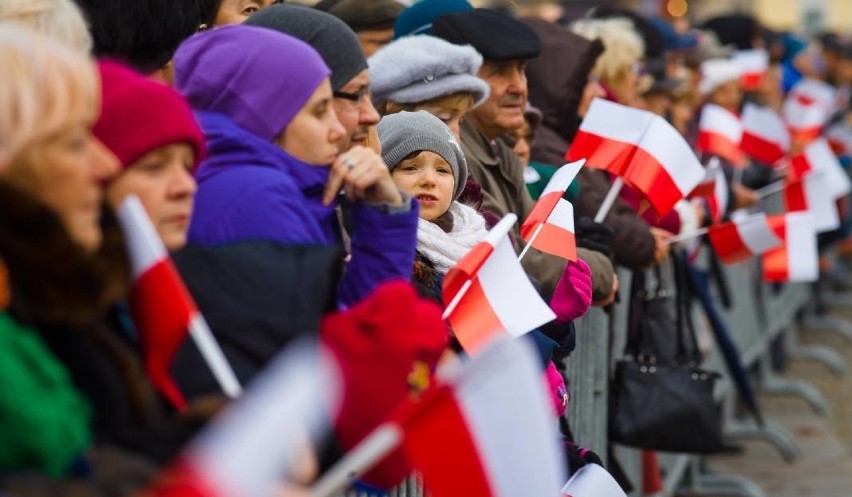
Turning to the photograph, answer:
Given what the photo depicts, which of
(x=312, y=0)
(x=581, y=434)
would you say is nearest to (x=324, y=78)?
(x=581, y=434)

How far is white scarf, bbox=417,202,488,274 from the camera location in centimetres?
477

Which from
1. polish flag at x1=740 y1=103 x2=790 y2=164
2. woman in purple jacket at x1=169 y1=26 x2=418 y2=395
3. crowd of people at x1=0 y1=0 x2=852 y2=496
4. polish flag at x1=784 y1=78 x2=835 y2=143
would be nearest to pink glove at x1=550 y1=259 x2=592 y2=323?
crowd of people at x1=0 y1=0 x2=852 y2=496

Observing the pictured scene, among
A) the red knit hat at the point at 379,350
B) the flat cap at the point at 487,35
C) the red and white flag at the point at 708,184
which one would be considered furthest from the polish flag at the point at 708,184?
the red knit hat at the point at 379,350

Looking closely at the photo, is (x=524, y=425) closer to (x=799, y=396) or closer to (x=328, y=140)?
(x=328, y=140)

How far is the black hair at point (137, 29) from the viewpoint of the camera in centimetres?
480

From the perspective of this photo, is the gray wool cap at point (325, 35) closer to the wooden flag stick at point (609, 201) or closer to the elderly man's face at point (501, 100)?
the elderly man's face at point (501, 100)

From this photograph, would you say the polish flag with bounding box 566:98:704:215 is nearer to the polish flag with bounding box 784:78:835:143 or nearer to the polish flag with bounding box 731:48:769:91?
the polish flag with bounding box 731:48:769:91

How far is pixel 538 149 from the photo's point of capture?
7223 millimetres

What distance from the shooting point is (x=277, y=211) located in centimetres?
381

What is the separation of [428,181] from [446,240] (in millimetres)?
248

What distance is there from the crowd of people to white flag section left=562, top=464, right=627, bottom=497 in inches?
9.8

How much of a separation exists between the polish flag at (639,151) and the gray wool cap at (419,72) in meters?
0.94

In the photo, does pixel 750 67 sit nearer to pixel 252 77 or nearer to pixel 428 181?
pixel 428 181

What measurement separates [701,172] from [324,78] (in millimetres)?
3140
